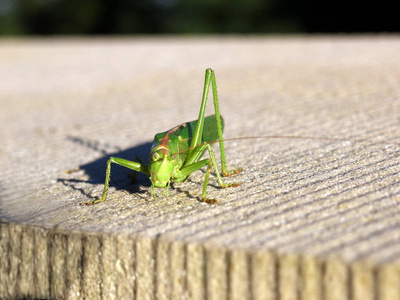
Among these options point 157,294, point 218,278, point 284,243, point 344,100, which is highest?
point 344,100

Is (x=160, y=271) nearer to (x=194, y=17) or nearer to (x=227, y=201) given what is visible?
(x=227, y=201)

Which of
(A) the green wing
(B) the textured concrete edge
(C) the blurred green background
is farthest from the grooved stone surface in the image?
(C) the blurred green background

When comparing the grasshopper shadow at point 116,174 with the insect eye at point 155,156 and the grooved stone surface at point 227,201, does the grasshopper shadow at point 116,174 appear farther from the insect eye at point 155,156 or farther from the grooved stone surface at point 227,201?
A: the insect eye at point 155,156

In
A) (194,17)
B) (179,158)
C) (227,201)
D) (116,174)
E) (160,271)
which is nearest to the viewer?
(160,271)

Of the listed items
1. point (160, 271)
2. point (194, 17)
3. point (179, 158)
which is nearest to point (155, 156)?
point (179, 158)

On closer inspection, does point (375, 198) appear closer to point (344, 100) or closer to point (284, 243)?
point (284, 243)

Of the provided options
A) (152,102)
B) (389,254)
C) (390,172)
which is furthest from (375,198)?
(152,102)
